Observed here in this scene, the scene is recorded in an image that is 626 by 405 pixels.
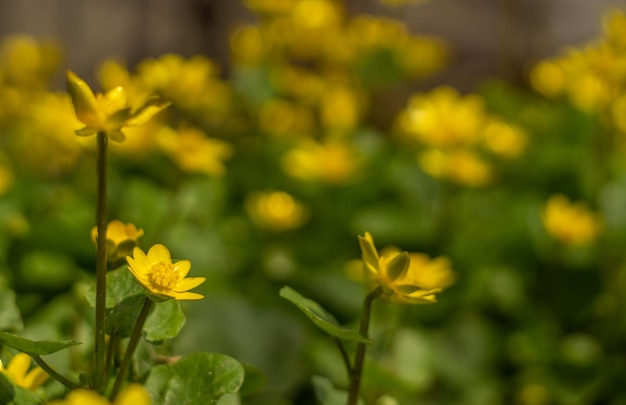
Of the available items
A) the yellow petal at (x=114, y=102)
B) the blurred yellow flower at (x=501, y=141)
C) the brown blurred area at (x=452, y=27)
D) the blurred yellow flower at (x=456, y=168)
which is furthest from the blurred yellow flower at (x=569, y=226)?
the brown blurred area at (x=452, y=27)

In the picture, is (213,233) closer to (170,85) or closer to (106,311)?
(170,85)

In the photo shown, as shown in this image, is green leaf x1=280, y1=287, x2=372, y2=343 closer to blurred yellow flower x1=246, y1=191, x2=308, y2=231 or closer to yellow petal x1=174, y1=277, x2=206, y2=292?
yellow petal x1=174, y1=277, x2=206, y2=292

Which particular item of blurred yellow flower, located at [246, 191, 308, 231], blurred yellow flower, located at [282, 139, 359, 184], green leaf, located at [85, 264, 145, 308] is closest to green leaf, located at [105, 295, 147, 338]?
green leaf, located at [85, 264, 145, 308]

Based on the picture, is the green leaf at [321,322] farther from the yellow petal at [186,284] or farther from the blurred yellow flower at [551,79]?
the blurred yellow flower at [551,79]

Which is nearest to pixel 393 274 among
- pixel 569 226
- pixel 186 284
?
pixel 186 284

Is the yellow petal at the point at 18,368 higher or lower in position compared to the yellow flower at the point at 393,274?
lower
